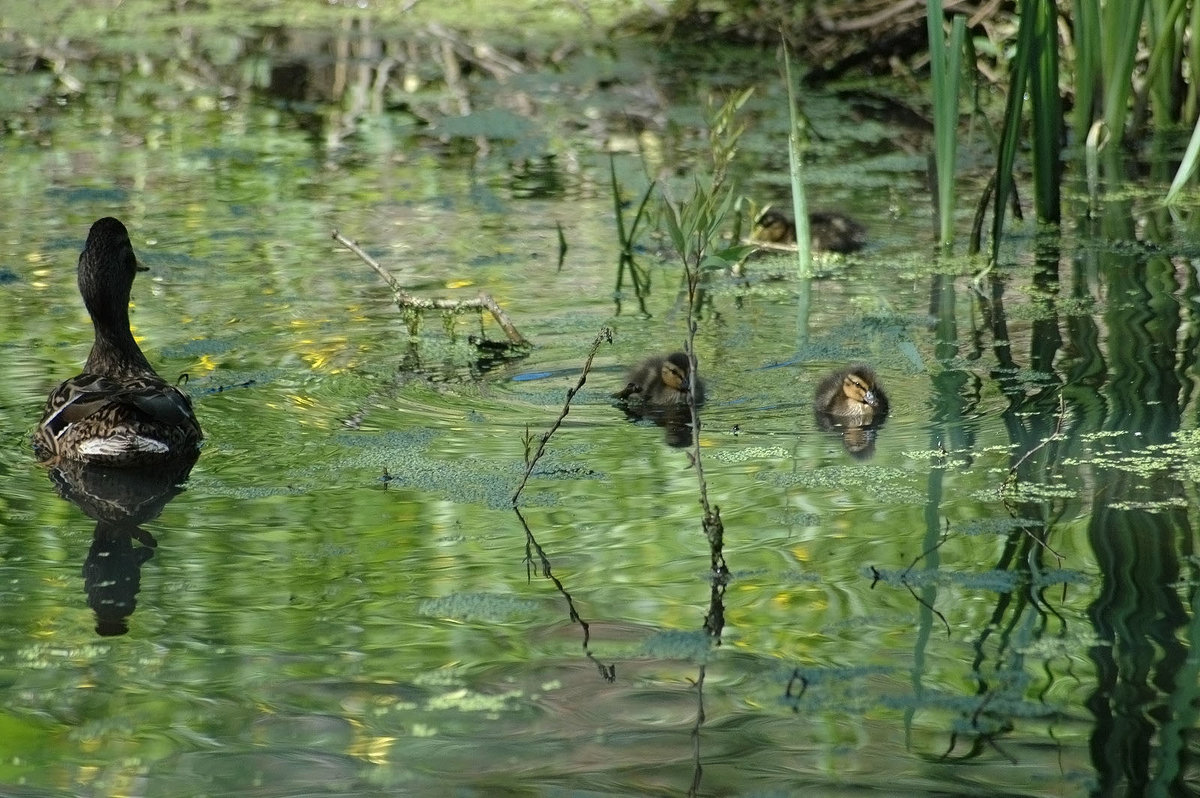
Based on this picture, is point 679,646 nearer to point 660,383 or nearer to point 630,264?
point 660,383

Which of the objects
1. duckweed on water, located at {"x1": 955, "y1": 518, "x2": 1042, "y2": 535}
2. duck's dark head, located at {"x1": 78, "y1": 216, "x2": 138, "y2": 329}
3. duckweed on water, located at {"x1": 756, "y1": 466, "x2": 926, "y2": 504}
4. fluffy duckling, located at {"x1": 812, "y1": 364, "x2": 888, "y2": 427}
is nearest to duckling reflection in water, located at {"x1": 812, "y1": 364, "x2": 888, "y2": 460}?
fluffy duckling, located at {"x1": 812, "y1": 364, "x2": 888, "y2": 427}

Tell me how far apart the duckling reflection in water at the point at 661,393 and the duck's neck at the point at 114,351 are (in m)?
1.53

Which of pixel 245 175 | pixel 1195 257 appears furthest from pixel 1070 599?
pixel 245 175

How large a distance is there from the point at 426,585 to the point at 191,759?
911mm

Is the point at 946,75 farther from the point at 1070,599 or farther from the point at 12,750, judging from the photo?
the point at 12,750

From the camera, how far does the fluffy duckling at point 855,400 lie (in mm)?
5309

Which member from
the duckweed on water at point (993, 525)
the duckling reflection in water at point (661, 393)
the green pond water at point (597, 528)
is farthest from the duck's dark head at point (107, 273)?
the duckweed on water at point (993, 525)

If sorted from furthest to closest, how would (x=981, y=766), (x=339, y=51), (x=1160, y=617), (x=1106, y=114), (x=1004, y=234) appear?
(x=339, y=51) < (x=1106, y=114) < (x=1004, y=234) < (x=1160, y=617) < (x=981, y=766)

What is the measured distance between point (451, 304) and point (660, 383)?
1.03 metres

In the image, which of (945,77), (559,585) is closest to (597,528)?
(559,585)

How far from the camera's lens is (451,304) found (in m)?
6.42

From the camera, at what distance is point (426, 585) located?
389 cm

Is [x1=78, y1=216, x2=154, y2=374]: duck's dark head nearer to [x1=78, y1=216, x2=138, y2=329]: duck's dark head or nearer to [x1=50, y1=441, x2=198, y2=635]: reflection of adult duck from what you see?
[x1=78, y1=216, x2=138, y2=329]: duck's dark head

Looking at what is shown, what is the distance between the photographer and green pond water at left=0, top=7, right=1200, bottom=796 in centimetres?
311
